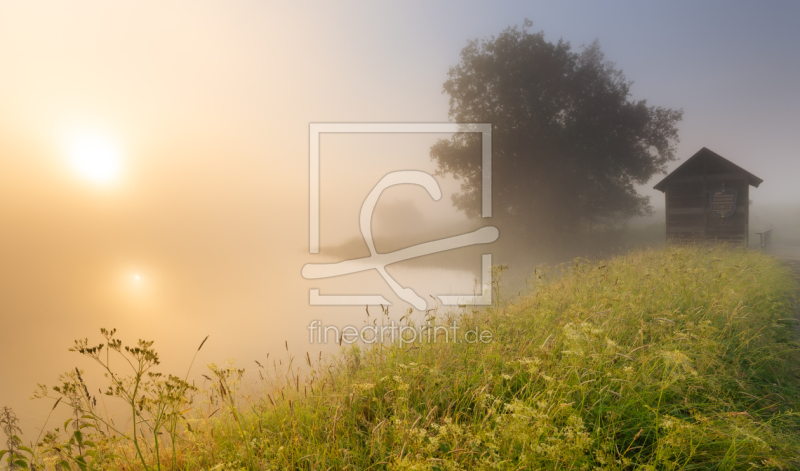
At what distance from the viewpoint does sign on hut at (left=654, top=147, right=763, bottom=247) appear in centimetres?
1404

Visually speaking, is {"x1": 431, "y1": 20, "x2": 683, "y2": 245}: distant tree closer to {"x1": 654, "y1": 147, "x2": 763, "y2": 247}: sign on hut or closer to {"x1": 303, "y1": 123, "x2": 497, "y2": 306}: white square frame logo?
{"x1": 654, "y1": 147, "x2": 763, "y2": 247}: sign on hut

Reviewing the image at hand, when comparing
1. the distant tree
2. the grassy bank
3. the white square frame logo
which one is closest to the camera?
the grassy bank

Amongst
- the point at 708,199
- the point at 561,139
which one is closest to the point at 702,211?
the point at 708,199

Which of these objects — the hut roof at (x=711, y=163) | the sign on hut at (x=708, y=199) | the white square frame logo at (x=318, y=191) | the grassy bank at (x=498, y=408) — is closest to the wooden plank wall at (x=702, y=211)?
the sign on hut at (x=708, y=199)

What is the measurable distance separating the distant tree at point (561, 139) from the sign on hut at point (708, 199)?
349 centimetres

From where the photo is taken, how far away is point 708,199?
1478 cm

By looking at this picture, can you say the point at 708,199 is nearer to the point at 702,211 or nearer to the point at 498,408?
the point at 702,211

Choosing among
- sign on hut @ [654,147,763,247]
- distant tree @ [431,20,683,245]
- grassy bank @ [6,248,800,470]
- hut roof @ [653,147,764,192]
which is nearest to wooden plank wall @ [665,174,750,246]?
sign on hut @ [654,147,763,247]

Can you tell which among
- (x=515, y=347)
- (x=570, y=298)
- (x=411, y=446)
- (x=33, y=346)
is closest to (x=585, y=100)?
(x=570, y=298)

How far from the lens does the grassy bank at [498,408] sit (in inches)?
75.3

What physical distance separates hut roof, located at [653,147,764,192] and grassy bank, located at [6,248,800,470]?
14.2 metres

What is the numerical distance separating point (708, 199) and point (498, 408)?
61.9 feet

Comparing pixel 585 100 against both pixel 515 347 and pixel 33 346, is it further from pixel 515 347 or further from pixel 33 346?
pixel 33 346

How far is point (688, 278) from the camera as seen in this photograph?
5.47 meters
